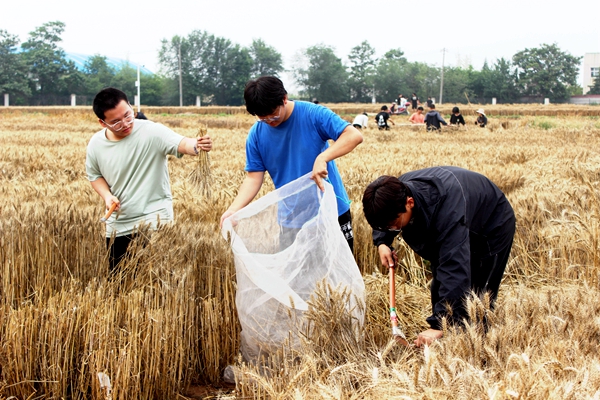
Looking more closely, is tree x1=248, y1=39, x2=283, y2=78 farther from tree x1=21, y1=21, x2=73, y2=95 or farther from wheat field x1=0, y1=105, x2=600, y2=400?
wheat field x1=0, y1=105, x2=600, y2=400

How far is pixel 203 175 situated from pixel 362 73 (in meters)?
81.7

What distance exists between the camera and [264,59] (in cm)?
8344

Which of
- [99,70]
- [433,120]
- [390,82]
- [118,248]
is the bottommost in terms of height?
[118,248]

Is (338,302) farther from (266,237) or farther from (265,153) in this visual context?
(265,153)

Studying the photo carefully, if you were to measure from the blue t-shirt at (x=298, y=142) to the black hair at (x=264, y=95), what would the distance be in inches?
8.3

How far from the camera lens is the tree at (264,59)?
82938 millimetres

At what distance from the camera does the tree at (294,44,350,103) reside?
7750 centimetres

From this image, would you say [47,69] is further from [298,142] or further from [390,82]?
[298,142]

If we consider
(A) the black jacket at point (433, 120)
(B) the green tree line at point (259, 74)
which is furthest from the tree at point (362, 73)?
(A) the black jacket at point (433, 120)

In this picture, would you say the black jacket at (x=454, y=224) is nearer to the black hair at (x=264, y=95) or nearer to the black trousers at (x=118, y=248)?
the black hair at (x=264, y=95)

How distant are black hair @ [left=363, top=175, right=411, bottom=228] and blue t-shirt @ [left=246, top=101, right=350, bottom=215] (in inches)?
31.7

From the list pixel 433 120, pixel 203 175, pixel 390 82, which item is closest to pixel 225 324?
pixel 203 175

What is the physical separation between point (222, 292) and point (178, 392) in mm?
718

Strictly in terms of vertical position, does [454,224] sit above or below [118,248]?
above
